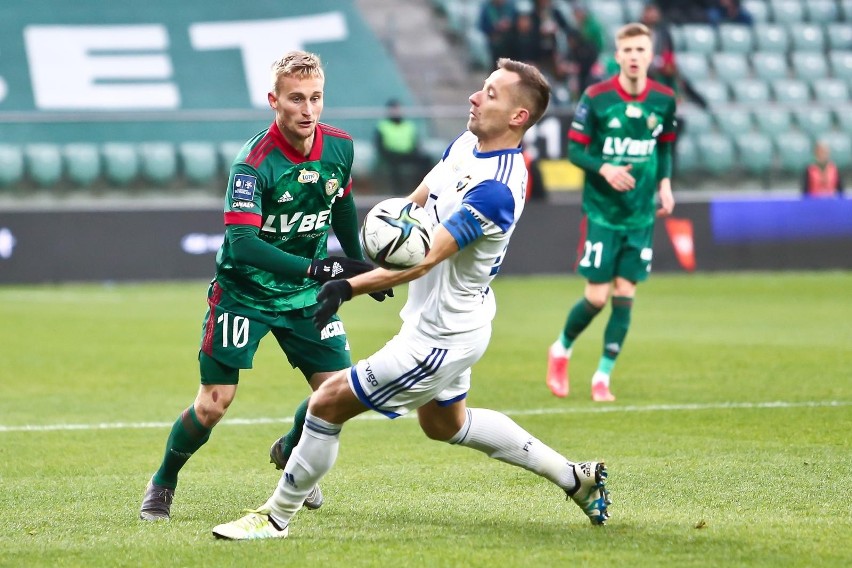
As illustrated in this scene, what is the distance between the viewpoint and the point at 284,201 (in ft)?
19.0

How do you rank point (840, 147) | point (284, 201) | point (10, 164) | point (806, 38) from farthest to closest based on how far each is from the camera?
point (806, 38), point (840, 147), point (10, 164), point (284, 201)

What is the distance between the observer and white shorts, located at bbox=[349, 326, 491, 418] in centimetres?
517

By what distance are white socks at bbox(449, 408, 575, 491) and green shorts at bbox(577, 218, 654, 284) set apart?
3959 millimetres

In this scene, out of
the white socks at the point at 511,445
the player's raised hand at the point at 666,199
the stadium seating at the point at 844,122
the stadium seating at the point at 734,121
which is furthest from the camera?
the stadium seating at the point at 844,122

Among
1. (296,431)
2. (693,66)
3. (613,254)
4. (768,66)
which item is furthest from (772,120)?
(296,431)

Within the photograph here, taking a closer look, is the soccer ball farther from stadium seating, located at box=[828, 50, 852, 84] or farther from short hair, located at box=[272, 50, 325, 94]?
stadium seating, located at box=[828, 50, 852, 84]

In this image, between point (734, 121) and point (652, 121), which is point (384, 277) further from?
point (734, 121)

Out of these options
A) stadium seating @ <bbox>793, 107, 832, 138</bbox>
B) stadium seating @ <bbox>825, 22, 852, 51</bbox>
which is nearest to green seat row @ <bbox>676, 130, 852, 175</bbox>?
stadium seating @ <bbox>793, 107, 832, 138</bbox>

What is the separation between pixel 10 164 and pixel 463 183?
13.3 metres

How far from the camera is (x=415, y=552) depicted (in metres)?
5.06

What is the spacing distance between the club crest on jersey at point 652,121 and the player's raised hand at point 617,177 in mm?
452

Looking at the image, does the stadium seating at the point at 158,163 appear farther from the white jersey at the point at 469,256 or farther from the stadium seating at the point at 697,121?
the white jersey at the point at 469,256

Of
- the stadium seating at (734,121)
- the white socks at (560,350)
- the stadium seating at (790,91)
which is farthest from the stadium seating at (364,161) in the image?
the stadium seating at (790,91)

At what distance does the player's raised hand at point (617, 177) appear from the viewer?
9156mm
